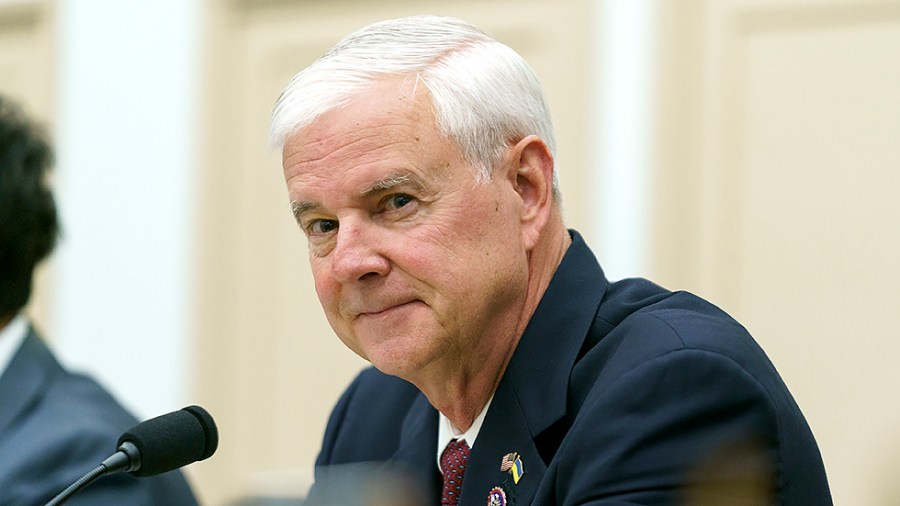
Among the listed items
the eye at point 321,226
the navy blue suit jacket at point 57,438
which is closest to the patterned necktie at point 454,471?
the eye at point 321,226

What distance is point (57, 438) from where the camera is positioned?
9.02 feet

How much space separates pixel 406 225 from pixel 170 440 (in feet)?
1.54

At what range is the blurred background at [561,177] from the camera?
13.4 ft

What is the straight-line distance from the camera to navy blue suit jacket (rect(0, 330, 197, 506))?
2.67m

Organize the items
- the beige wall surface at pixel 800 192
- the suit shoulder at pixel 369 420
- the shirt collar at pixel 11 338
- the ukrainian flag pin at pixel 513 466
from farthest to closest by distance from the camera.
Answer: the beige wall surface at pixel 800 192
the shirt collar at pixel 11 338
the suit shoulder at pixel 369 420
the ukrainian flag pin at pixel 513 466

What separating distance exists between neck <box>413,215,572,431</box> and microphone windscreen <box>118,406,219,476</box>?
15.1 inches

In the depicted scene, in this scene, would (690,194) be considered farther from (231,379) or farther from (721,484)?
(721,484)

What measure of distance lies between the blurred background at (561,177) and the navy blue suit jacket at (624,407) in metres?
1.06

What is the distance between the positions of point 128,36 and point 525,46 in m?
1.65

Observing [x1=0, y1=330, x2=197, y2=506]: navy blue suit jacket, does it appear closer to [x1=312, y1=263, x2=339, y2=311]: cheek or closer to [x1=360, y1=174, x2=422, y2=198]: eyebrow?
[x1=312, y1=263, x2=339, y2=311]: cheek

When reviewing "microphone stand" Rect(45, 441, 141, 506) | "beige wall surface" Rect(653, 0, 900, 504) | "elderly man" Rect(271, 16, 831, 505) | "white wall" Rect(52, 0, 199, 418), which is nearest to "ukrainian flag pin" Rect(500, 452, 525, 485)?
"elderly man" Rect(271, 16, 831, 505)

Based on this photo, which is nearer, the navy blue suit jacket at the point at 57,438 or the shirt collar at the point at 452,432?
the shirt collar at the point at 452,432

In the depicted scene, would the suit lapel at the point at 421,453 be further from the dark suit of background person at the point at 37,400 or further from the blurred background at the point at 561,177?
the blurred background at the point at 561,177

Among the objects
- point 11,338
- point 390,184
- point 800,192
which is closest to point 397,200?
point 390,184
